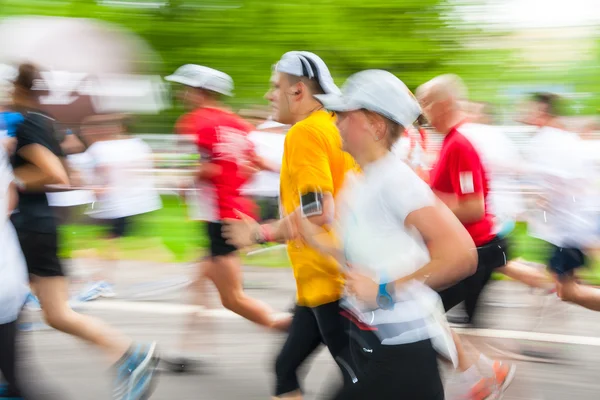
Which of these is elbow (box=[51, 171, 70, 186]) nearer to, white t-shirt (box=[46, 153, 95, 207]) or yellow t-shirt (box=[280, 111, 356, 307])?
yellow t-shirt (box=[280, 111, 356, 307])

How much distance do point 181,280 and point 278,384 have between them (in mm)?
4873

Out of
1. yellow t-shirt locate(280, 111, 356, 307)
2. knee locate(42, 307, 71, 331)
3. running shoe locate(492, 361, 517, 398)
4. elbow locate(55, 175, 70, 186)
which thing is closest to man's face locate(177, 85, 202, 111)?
elbow locate(55, 175, 70, 186)

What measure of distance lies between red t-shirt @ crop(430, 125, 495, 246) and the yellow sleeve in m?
Result: 1.15

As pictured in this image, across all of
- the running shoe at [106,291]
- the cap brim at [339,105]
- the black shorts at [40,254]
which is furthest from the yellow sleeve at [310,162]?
the running shoe at [106,291]

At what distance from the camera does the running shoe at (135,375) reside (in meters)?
4.46

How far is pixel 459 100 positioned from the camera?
4.54 meters

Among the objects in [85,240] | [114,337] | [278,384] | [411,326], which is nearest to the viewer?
[411,326]

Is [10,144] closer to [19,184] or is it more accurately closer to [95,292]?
[19,184]

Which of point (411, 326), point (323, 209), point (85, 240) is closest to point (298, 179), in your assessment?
point (323, 209)

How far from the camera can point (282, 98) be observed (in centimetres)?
359

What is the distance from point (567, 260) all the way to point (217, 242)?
2.23 meters

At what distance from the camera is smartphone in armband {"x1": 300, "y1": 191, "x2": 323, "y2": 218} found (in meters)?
3.19

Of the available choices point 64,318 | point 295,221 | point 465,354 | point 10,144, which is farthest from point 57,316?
point 465,354

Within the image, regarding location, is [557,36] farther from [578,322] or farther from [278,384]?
[278,384]
